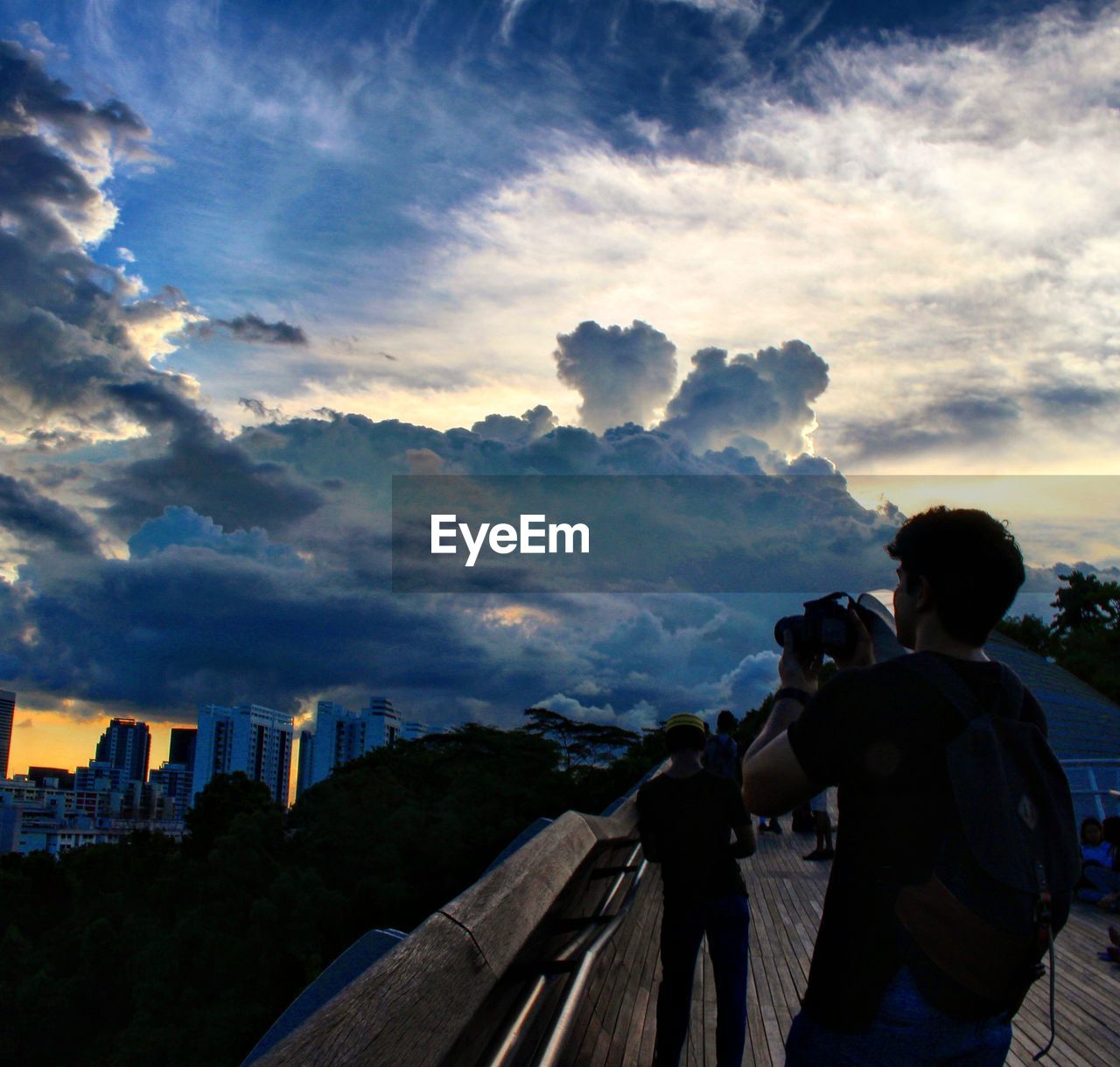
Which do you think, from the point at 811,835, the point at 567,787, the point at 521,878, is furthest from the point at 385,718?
the point at 521,878

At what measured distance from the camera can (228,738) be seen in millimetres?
199250

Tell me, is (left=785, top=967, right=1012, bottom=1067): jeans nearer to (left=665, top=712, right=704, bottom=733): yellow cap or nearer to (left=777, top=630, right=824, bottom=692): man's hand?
(left=777, top=630, right=824, bottom=692): man's hand

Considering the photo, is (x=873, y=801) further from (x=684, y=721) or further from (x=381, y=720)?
(x=381, y=720)

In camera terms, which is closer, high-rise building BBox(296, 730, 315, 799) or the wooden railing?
the wooden railing

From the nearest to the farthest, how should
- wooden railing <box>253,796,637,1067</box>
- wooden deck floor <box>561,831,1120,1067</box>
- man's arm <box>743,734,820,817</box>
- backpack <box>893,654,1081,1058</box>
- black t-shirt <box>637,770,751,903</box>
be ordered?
1. wooden railing <box>253,796,637,1067</box>
2. backpack <box>893,654,1081,1058</box>
3. man's arm <box>743,734,820,817</box>
4. black t-shirt <box>637,770,751,903</box>
5. wooden deck floor <box>561,831,1120,1067</box>

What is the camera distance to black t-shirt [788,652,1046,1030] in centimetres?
171

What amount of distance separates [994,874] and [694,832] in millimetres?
2396

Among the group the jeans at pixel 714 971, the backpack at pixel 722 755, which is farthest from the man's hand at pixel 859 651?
the backpack at pixel 722 755

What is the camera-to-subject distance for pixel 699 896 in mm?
3930

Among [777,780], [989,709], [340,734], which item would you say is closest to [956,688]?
[989,709]

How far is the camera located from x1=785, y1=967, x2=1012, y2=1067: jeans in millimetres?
660

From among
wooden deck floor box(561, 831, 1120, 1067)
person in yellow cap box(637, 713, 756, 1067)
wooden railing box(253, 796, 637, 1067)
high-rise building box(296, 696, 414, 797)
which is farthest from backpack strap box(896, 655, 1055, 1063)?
high-rise building box(296, 696, 414, 797)

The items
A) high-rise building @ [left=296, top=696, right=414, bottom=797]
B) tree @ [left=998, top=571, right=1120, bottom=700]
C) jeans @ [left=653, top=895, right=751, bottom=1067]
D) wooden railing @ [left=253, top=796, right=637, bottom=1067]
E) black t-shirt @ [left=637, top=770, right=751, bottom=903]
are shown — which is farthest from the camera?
Answer: high-rise building @ [left=296, top=696, right=414, bottom=797]

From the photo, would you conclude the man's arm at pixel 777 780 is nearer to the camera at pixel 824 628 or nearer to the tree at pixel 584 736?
the camera at pixel 824 628
